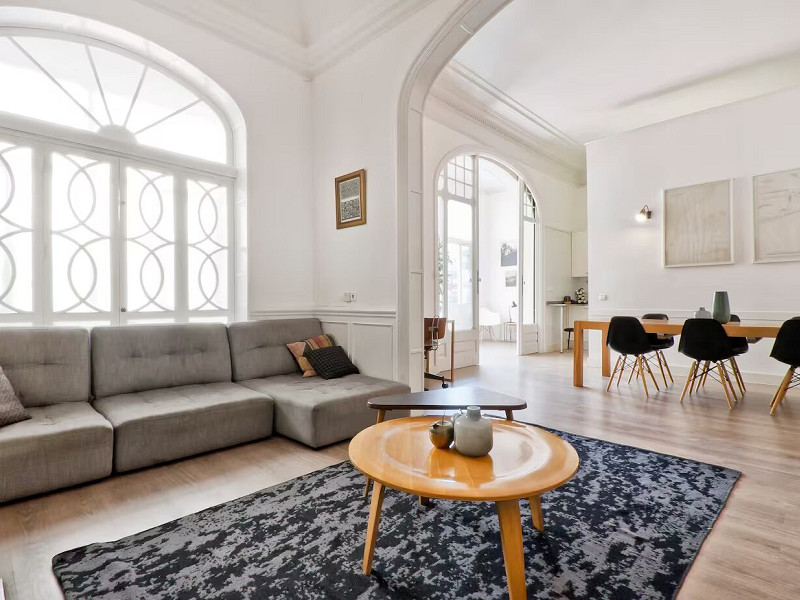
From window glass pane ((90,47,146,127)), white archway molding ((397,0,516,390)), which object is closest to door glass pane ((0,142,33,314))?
window glass pane ((90,47,146,127))

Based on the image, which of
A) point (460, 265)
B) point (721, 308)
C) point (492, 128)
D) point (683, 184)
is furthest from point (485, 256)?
point (721, 308)

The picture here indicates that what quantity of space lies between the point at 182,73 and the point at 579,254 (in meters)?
7.37

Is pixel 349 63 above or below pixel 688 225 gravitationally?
above

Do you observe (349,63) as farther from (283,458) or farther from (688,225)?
(688,225)

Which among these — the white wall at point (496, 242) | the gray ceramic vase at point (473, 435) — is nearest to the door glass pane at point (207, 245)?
the gray ceramic vase at point (473, 435)

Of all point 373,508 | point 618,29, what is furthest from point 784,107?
point 373,508

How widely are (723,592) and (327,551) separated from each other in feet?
4.66

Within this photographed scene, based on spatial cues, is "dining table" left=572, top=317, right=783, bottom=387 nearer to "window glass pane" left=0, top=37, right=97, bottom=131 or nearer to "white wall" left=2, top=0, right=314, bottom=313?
"white wall" left=2, top=0, right=314, bottom=313

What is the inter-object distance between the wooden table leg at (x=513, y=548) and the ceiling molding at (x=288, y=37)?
3.69m

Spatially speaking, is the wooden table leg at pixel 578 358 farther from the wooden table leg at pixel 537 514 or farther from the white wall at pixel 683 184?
the wooden table leg at pixel 537 514

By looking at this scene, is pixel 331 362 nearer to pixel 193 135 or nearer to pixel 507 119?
pixel 193 135

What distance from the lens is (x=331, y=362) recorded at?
3.67m

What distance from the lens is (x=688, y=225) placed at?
5387mm

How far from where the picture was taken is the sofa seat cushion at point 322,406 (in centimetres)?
279
